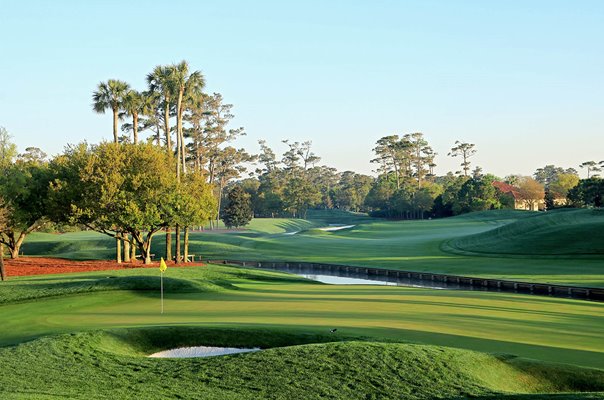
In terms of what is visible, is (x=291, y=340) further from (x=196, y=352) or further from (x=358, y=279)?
(x=358, y=279)

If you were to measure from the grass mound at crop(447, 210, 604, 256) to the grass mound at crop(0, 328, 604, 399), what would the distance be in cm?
4549

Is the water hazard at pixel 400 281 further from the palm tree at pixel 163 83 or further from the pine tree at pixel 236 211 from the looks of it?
the pine tree at pixel 236 211

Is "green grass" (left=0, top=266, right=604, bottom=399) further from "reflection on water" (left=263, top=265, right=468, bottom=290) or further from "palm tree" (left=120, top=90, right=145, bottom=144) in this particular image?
"palm tree" (left=120, top=90, right=145, bottom=144)

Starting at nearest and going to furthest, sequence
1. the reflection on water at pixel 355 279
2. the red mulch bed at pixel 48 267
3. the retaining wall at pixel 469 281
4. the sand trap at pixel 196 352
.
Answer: the sand trap at pixel 196 352 < the retaining wall at pixel 469 281 < the red mulch bed at pixel 48 267 < the reflection on water at pixel 355 279

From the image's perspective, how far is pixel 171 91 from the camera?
53.3m

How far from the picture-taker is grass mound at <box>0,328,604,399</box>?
1239 cm

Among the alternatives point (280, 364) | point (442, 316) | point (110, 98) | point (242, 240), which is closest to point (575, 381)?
point (280, 364)

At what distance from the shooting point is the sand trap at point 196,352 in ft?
57.3

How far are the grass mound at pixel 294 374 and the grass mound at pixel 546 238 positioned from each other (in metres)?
45.5

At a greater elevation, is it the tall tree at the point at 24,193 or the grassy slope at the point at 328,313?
the tall tree at the point at 24,193

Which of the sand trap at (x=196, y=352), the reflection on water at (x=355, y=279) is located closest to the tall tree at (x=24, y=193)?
the reflection on water at (x=355, y=279)

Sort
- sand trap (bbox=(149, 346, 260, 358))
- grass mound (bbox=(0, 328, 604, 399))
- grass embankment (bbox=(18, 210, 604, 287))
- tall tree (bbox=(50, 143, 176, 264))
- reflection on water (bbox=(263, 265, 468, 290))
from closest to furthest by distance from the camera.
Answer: grass mound (bbox=(0, 328, 604, 399)), sand trap (bbox=(149, 346, 260, 358)), reflection on water (bbox=(263, 265, 468, 290)), tall tree (bbox=(50, 143, 176, 264)), grass embankment (bbox=(18, 210, 604, 287))

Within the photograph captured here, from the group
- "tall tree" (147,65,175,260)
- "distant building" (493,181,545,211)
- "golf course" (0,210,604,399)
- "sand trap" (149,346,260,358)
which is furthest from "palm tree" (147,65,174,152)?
"distant building" (493,181,545,211)

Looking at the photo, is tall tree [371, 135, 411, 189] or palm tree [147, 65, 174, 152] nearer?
palm tree [147, 65, 174, 152]
